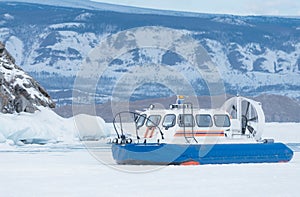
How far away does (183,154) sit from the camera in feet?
49.5

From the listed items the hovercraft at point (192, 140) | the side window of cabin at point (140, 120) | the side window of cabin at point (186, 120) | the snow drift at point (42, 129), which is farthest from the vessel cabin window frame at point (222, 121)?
the snow drift at point (42, 129)

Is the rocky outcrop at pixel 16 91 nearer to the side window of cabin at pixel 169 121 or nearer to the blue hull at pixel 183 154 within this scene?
the side window of cabin at pixel 169 121

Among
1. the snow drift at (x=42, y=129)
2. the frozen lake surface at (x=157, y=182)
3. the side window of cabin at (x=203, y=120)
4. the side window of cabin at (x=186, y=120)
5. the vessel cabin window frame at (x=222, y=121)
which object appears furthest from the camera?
the snow drift at (x=42, y=129)

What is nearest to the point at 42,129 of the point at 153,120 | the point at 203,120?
the point at 153,120

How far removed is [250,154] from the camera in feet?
52.2

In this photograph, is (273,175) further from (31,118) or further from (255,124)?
(31,118)

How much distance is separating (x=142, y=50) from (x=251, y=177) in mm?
180200

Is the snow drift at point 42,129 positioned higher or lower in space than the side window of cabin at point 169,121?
lower

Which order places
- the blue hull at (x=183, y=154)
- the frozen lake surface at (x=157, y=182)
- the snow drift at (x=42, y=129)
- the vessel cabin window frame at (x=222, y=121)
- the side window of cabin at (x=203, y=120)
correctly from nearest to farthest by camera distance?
the frozen lake surface at (x=157, y=182) < the blue hull at (x=183, y=154) < the side window of cabin at (x=203, y=120) < the vessel cabin window frame at (x=222, y=121) < the snow drift at (x=42, y=129)

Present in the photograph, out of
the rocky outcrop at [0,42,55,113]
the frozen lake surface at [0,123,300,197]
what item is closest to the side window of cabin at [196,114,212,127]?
the frozen lake surface at [0,123,300,197]

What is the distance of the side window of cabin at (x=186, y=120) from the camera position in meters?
15.9

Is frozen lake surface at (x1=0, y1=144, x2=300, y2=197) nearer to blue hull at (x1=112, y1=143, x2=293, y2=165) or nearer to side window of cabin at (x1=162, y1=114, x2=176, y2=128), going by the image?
blue hull at (x1=112, y1=143, x2=293, y2=165)

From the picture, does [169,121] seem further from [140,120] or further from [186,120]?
[140,120]

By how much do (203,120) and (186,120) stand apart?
1.58ft
